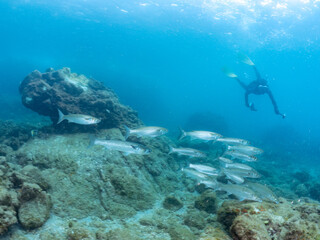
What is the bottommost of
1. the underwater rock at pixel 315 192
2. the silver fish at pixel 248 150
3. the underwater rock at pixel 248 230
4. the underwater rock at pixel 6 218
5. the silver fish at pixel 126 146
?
the underwater rock at pixel 6 218

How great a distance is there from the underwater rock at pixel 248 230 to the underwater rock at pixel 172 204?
3673mm

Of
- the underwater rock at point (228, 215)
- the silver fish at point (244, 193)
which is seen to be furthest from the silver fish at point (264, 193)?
the underwater rock at point (228, 215)

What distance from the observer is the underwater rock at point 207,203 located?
6574 millimetres

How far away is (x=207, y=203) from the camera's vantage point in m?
6.63

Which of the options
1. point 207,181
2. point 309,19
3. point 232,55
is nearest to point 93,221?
point 207,181

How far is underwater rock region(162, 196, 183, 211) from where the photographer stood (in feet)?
21.4

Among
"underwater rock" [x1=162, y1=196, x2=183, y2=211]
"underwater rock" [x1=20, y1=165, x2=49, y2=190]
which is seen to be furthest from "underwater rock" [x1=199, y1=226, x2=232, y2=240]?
"underwater rock" [x1=20, y1=165, x2=49, y2=190]

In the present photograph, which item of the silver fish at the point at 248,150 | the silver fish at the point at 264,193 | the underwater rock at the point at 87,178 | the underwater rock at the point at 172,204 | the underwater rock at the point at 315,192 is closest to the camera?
the underwater rock at the point at 87,178

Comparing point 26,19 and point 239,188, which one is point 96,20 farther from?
point 239,188

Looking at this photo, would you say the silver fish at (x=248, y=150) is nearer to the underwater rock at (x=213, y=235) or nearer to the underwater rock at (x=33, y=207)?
the underwater rock at (x=213, y=235)

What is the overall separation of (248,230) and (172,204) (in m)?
4.05

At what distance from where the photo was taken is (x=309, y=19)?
85.5 ft

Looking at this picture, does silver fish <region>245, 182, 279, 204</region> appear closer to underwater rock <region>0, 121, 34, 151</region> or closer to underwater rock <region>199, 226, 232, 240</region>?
underwater rock <region>199, 226, 232, 240</region>

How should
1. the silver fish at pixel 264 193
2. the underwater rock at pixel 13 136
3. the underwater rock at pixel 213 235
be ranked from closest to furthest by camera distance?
1. the underwater rock at pixel 213 235
2. the silver fish at pixel 264 193
3. the underwater rock at pixel 13 136
